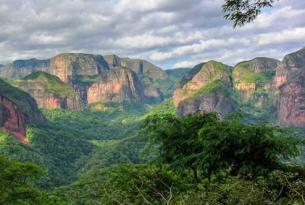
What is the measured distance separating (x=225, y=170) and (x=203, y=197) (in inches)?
425

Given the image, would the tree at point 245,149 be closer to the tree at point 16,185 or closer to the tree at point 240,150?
the tree at point 240,150

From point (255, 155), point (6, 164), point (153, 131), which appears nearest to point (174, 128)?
point (153, 131)

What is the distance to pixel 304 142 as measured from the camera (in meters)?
30.8

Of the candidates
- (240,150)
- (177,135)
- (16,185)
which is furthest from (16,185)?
(240,150)

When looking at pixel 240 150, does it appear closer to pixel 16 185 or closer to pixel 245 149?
pixel 245 149

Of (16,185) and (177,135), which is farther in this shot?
(16,185)

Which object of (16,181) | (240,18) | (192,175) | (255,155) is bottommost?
(16,181)

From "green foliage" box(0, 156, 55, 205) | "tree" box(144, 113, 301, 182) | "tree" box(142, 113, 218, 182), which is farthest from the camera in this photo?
"green foliage" box(0, 156, 55, 205)

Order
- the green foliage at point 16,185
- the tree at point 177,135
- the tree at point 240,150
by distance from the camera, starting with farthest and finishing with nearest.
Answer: the green foliage at point 16,185, the tree at point 177,135, the tree at point 240,150

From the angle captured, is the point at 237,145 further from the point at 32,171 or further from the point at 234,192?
the point at 32,171

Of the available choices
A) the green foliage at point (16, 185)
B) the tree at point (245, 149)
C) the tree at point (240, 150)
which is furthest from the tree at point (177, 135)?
the green foliage at point (16, 185)

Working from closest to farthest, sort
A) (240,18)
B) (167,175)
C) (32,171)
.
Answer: (240,18) → (167,175) → (32,171)

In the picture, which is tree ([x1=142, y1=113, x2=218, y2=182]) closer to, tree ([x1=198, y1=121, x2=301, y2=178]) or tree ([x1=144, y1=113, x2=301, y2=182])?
tree ([x1=144, y1=113, x2=301, y2=182])

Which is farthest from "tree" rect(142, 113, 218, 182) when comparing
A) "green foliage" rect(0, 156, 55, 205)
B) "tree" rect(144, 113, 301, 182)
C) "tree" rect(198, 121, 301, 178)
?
"green foliage" rect(0, 156, 55, 205)
